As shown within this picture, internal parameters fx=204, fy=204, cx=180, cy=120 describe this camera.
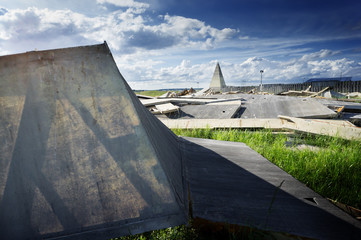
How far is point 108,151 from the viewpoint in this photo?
1397 mm

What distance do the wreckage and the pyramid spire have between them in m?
28.3

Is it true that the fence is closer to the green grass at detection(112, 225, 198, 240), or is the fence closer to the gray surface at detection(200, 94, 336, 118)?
the gray surface at detection(200, 94, 336, 118)

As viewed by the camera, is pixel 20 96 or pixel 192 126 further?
pixel 192 126

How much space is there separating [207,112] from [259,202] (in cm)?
533

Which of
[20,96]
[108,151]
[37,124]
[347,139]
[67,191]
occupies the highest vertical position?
[20,96]

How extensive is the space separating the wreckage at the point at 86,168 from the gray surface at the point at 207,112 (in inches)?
192

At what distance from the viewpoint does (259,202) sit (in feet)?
4.97

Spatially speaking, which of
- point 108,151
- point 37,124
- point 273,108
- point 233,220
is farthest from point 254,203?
point 273,108

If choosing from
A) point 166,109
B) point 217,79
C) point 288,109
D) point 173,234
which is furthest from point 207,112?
point 217,79

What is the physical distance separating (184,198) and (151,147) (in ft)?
1.43

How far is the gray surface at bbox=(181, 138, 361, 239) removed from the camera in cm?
130

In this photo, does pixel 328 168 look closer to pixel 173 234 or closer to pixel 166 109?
pixel 173 234

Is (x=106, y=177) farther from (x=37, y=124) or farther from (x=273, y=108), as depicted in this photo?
(x=273, y=108)

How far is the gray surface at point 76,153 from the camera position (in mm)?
1314
